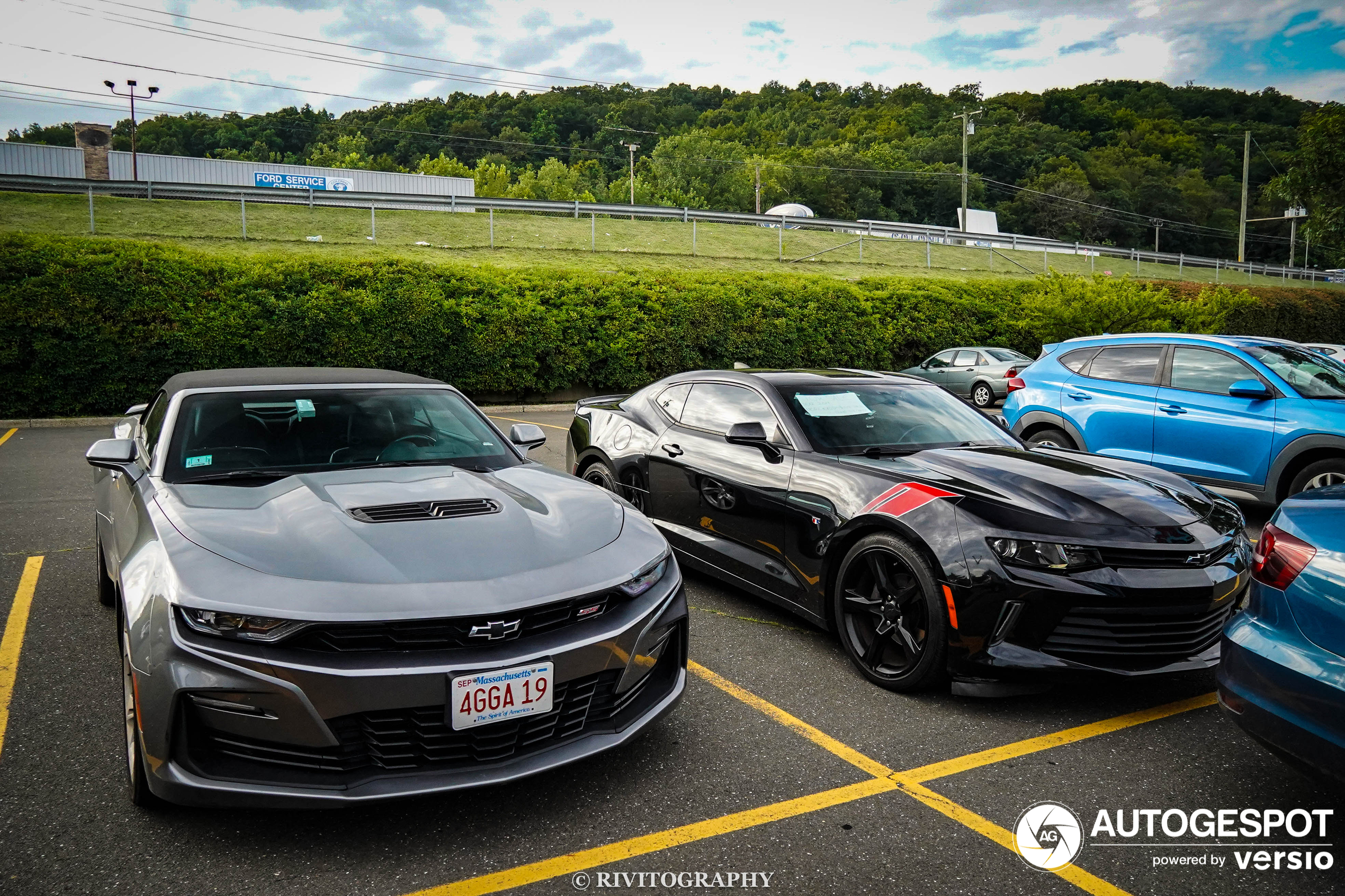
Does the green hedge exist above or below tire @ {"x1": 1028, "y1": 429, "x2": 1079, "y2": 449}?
above

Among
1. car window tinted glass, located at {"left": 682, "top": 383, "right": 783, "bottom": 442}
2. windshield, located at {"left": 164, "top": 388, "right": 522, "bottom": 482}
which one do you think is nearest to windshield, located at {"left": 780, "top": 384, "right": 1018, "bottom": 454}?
car window tinted glass, located at {"left": 682, "top": 383, "right": 783, "bottom": 442}

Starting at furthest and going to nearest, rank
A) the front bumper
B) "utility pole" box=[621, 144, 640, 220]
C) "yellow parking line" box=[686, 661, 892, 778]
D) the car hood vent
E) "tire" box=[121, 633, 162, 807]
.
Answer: "utility pole" box=[621, 144, 640, 220] < "yellow parking line" box=[686, 661, 892, 778] < the car hood vent < "tire" box=[121, 633, 162, 807] < the front bumper

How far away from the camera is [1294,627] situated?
8.79 ft

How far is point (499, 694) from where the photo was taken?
2.60 m

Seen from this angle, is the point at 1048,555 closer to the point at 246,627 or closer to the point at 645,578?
the point at 645,578

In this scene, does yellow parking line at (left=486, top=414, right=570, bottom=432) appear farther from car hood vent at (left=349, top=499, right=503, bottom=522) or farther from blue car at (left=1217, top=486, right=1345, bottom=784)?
blue car at (left=1217, top=486, right=1345, bottom=784)

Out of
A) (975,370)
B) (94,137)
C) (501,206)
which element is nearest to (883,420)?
(975,370)

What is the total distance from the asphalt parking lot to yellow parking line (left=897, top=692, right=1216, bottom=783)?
0.4 inches

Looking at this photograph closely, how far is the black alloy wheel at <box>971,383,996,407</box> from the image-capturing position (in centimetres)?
1911

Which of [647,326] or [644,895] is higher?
[647,326]

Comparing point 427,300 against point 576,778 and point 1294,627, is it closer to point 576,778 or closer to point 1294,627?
point 576,778

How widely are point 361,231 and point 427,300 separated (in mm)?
12145

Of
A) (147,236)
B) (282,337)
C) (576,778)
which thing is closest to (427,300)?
(282,337)

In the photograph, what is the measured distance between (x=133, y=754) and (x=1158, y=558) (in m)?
3.94
